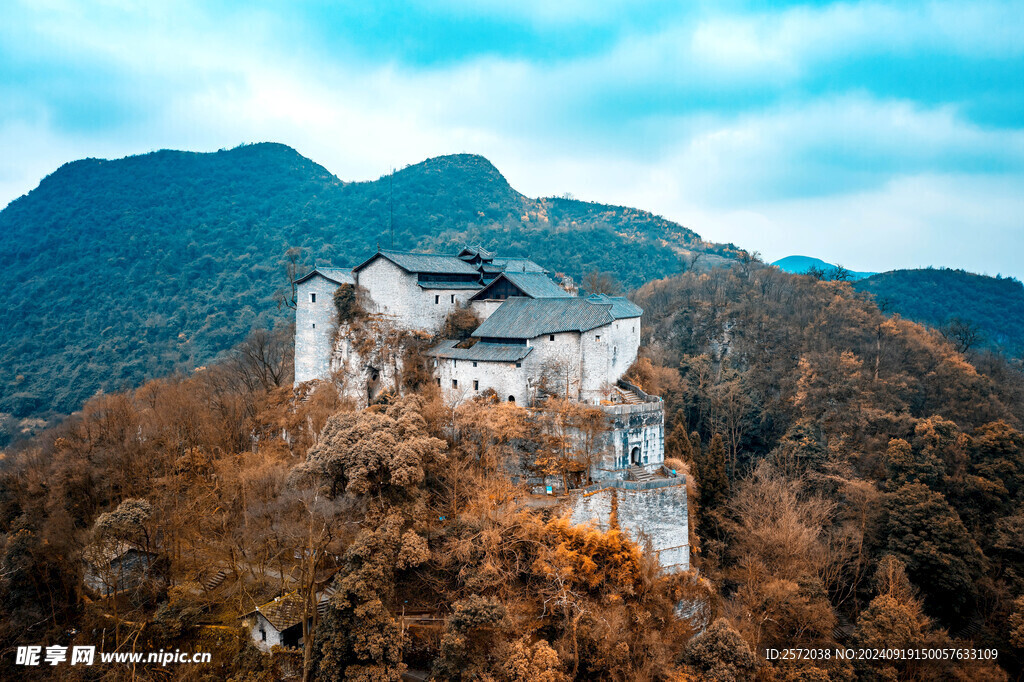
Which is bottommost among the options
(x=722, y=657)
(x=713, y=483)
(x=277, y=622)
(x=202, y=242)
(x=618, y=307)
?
(x=722, y=657)

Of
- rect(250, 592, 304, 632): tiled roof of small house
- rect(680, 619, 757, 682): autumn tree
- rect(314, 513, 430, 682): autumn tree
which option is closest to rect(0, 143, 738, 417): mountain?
rect(250, 592, 304, 632): tiled roof of small house

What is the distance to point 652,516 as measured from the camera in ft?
83.4

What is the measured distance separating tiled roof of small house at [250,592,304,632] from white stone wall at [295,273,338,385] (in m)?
15.9

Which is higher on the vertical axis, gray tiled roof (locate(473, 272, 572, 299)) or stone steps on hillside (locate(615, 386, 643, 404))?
gray tiled roof (locate(473, 272, 572, 299))

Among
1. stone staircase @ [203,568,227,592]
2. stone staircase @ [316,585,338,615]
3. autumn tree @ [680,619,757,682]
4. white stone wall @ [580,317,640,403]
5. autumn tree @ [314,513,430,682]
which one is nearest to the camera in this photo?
autumn tree @ [314,513,430,682]

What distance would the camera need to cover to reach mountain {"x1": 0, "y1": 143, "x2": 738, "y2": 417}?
201 ft

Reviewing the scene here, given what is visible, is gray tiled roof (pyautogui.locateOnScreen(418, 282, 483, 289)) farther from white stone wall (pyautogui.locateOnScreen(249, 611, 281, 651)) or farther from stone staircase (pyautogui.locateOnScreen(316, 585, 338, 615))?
white stone wall (pyautogui.locateOnScreen(249, 611, 281, 651))

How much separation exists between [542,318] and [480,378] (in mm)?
4766

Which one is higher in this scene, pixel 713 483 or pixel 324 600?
pixel 713 483

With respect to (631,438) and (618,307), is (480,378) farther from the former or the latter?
(618,307)

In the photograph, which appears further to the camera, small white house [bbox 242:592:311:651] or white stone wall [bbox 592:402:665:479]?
white stone wall [bbox 592:402:665:479]

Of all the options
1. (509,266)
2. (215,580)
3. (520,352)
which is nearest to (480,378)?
(520,352)

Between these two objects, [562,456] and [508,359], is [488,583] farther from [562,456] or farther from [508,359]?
[508,359]

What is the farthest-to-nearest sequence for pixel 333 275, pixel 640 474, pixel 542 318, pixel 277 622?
pixel 333 275, pixel 542 318, pixel 640 474, pixel 277 622
